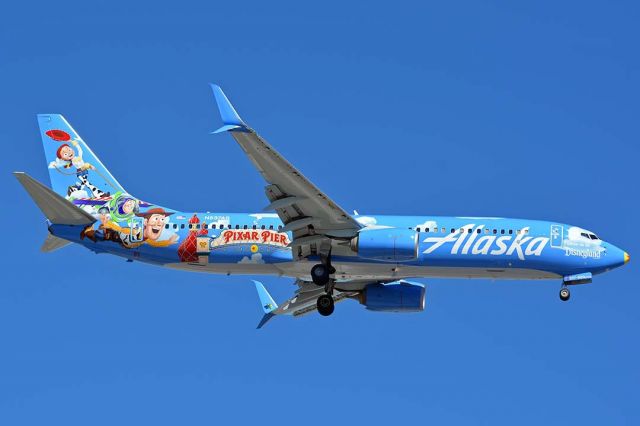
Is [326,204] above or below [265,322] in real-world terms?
above

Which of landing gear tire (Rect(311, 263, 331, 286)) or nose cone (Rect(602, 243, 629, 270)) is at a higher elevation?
nose cone (Rect(602, 243, 629, 270))

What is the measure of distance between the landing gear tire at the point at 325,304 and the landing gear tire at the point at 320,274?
2.16 m

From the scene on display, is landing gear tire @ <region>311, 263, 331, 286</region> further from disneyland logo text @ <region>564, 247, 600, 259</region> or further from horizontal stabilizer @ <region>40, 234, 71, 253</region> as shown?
horizontal stabilizer @ <region>40, 234, 71, 253</region>

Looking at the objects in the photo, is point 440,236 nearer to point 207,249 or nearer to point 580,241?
point 580,241

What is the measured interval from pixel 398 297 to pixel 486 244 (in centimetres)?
617

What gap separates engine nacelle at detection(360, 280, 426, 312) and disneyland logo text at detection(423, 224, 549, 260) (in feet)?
15.5

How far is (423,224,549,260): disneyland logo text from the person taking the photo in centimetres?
5109

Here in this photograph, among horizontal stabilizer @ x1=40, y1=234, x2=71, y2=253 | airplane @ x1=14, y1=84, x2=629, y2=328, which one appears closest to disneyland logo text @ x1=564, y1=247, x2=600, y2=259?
airplane @ x1=14, y1=84, x2=629, y2=328

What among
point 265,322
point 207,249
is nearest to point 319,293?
point 265,322

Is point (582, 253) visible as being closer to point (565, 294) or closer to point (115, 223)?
point (565, 294)

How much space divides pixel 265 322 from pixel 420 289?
26.4 ft

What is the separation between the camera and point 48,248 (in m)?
53.3

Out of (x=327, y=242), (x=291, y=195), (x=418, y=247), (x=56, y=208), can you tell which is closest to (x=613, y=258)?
(x=418, y=247)

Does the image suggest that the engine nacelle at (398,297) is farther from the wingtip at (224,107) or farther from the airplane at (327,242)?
the wingtip at (224,107)
